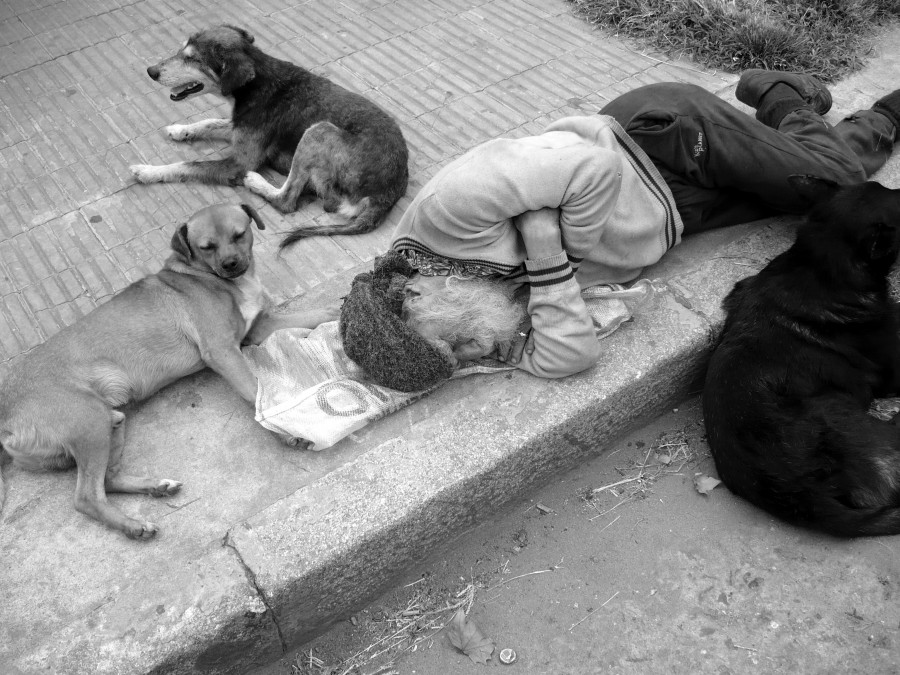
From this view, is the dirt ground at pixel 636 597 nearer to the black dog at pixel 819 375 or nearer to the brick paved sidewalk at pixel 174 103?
the black dog at pixel 819 375

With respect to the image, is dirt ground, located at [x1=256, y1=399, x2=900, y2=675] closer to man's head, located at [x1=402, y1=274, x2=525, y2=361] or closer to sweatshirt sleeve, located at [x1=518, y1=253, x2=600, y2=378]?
sweatshirt sleeve, located at [x1=518, y1=253, x2=600, y2=378]

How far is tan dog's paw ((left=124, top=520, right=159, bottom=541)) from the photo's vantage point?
2871 millimetres

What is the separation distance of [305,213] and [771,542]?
3261 mm

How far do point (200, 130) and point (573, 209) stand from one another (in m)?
3.30

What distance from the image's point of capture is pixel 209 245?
11.8 ft

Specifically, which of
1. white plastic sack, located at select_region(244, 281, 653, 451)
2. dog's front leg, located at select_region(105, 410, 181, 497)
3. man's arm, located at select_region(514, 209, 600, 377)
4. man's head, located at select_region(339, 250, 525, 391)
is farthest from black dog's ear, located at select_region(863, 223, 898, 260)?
dog's front leg, located at select_region(105, 410, 181, 497)

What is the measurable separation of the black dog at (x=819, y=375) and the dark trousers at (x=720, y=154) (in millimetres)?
181

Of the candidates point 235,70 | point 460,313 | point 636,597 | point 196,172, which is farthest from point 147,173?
point 636,597

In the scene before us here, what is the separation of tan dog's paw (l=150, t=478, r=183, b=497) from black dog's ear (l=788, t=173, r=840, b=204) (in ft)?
9.98

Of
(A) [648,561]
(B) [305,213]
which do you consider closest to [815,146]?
(A) [648,561]

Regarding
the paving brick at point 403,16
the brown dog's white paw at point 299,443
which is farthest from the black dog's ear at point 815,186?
the paving brick at point 403,16

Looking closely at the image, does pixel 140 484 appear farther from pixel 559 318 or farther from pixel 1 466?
pixel 559 318

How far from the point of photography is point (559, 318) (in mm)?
3066

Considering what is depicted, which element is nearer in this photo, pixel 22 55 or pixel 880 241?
pixel 880 241
